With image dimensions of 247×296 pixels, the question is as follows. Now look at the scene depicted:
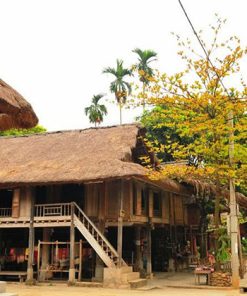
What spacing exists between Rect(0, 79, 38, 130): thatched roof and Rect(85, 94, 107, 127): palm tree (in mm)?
33876

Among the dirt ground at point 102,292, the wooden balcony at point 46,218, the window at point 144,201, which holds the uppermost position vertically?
the window at point 144,201

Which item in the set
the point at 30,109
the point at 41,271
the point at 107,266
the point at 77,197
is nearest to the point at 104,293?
the point at 107,266

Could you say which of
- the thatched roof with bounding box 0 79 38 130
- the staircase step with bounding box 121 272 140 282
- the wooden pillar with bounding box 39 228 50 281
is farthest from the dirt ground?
the thatched roof with bounding box 0 79 38 130

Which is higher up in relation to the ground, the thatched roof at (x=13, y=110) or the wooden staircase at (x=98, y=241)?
the thatched roof at (x=13, y=110)

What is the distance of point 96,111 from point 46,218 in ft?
83.4

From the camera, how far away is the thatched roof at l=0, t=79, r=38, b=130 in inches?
343

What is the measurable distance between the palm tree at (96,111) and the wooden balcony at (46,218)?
23.4 m

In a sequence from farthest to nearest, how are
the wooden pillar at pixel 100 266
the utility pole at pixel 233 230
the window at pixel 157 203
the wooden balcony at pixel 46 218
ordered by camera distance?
the window at pixel 157 203 < the wooden balcony at pixel 46 218 < the wooden pillar at pixel 100 266 < the utility pole at pixel 233 230

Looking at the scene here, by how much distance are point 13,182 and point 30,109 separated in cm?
1004

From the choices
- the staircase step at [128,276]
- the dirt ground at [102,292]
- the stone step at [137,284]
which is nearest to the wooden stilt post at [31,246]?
the dirt ground at [102,292]

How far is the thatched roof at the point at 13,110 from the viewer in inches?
343

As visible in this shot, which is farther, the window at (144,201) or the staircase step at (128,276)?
the window at (144,201)

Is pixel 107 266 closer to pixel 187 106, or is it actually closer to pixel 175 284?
pixel 175 284

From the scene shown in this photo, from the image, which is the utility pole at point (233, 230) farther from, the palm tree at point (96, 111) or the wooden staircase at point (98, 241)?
the palm tree at point (96, 111)
